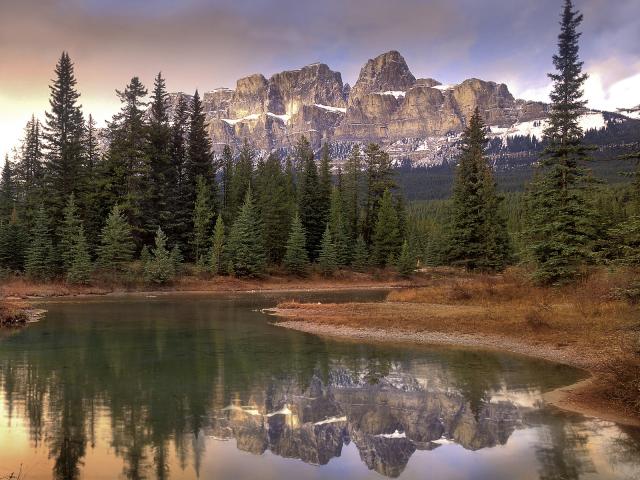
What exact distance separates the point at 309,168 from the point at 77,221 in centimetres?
3547

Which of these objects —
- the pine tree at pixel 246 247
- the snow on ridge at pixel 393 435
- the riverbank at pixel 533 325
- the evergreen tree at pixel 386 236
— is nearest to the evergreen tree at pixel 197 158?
the pine tree at pixel 246 247

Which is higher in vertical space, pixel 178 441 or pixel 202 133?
pixel 202 133

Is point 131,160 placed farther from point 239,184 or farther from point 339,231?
point 339,231

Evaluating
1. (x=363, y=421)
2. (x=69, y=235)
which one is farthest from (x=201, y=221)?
(x=363, y=421)

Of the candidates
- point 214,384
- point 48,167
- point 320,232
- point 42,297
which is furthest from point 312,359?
point 320,232

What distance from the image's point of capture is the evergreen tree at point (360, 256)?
7469cm

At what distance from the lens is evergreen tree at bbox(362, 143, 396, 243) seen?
83062mm

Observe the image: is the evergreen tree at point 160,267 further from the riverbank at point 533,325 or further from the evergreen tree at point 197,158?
the riverbank at point 533,325

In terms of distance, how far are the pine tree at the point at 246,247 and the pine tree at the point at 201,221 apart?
3910 millimetres

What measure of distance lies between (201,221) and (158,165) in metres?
9.34

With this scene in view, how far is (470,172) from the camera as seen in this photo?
191 ft

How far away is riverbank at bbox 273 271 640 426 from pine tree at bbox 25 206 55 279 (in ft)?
99.1

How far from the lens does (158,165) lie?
222 feet

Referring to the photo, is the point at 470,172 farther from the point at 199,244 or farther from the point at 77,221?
the point at 77,221
